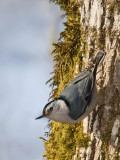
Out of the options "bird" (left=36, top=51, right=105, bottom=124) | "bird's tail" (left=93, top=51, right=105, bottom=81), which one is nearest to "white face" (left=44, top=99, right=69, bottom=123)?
"bird" (left=36, top=51, right=105, bottom=124)

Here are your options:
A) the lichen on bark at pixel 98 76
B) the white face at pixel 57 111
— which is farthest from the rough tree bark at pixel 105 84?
the white face at pixel 57 111

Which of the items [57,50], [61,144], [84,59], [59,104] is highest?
[57,50]

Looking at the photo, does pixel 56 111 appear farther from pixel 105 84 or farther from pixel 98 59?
pixel 98 59

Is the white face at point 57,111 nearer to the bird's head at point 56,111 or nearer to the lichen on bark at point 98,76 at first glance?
the bird's head at point 56,111

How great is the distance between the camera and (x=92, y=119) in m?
3.21

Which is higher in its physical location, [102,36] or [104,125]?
[102,36]

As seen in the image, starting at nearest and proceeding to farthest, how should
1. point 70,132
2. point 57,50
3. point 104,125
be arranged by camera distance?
point 104,125 < point 70,132 < point 57,50

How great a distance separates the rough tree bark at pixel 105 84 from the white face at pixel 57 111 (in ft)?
0.72

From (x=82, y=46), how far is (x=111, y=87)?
0.52m

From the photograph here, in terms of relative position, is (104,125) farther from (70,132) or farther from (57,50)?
(57,50)

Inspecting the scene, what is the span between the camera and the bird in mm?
3171

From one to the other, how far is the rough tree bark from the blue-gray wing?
10 centimetres

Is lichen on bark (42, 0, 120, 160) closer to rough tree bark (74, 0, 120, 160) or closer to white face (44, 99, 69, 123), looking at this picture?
rough tree bark (74, 0, 120, 160)

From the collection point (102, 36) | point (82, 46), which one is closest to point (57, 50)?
point (82, 46)
